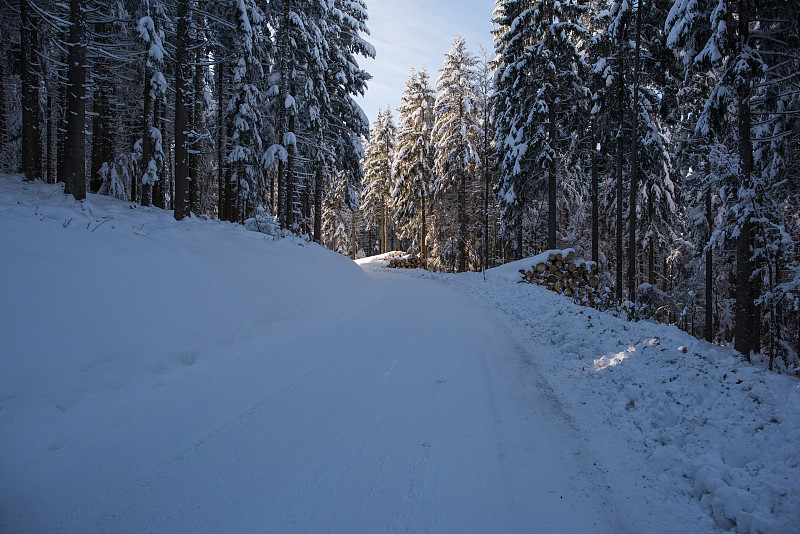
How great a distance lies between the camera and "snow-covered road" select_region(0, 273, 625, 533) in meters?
2.62

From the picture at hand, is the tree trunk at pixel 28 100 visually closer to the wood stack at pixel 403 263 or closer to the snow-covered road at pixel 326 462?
the snow-covered road at pixel 326 462

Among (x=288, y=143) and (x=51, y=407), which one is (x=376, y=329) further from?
(x=288, y=143)

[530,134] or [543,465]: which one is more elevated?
[530,134]

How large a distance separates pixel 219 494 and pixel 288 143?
Answer: 16.3 metres

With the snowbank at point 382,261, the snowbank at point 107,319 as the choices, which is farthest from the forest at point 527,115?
the snowbank at point 382,261

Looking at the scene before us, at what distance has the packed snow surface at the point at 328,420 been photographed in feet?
8.85

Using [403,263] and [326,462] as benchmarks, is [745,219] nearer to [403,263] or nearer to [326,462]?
[326,462]

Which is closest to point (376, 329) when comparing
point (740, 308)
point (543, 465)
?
point (543, 465)

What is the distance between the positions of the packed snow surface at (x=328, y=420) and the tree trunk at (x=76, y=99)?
3427mm

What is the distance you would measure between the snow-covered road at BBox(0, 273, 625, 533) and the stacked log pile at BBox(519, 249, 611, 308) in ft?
37.5

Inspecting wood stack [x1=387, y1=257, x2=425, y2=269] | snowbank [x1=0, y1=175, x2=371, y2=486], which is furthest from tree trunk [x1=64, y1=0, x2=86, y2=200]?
wood stack [x1=387, y1=257, x2=425, y2=269]

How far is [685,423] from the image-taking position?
3.78 m

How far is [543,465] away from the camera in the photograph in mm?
3320

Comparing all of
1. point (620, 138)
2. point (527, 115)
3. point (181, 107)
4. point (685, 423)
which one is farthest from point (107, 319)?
point (527, 115)
